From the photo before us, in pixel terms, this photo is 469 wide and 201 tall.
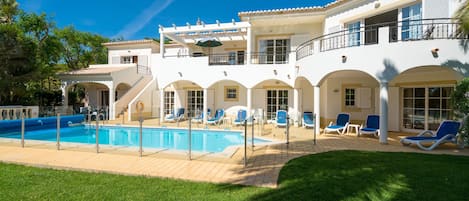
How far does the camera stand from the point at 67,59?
116 ft

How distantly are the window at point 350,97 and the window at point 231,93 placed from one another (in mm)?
8246

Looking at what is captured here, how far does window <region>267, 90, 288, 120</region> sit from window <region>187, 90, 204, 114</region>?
595 cm

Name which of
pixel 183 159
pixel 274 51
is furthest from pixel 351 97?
pixel 183 159

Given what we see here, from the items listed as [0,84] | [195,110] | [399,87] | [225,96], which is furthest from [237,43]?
[0,84]

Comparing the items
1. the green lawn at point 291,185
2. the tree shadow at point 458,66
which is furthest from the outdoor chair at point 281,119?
the green lawn at point 291,185

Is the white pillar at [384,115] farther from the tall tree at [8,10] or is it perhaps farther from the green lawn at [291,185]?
the tall tree at [8,10]

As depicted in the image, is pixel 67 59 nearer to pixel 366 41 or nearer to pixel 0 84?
pixel 0 84

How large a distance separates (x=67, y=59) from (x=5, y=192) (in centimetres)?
3680

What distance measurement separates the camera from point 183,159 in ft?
25.5

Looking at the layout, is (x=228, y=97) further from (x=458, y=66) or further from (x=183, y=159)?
(x=458, y=66)

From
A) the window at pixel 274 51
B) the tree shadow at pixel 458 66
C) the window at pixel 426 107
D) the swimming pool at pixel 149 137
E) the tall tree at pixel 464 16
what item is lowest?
the swimming pool at pixel 149 137

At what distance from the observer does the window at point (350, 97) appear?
53.2 ft

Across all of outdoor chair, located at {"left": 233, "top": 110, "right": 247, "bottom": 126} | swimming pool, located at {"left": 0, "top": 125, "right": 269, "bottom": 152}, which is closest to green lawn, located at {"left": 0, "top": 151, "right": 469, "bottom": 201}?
swimming pool, located at {"left": 0, "top": 125, "right": 269, "bottom": 152}

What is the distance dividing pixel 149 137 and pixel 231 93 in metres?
8.23
